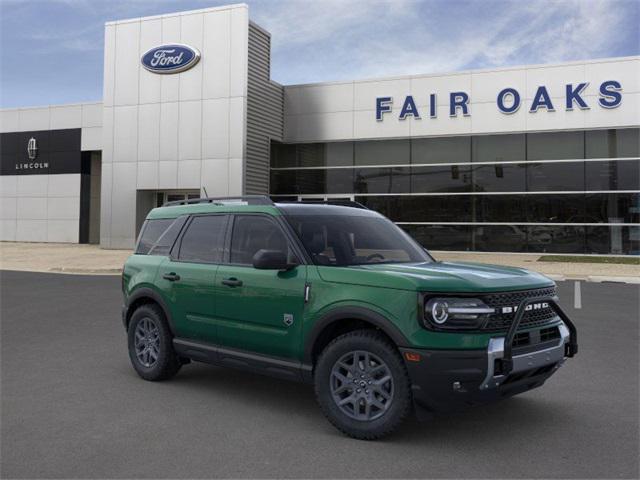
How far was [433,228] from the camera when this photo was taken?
83.6ft

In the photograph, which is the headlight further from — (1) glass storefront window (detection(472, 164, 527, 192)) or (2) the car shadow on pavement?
(1) glass storefront window (detection(472, 164, 527, 192))

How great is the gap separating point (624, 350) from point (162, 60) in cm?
2325

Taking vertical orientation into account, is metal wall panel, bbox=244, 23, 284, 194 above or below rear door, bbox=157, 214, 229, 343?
above

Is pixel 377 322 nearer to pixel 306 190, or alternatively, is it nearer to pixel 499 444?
pixel 499 444

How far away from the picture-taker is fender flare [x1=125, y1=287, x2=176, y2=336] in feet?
19.3

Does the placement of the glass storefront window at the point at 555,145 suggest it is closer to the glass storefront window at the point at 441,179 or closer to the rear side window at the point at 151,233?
the glass storefront window at the point at 441,179

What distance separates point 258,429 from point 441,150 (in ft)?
72.3

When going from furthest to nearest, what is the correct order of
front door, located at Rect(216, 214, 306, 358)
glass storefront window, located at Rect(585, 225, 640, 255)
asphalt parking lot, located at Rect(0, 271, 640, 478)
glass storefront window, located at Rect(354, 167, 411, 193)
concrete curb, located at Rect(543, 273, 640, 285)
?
glass storefront window, located at Rect(354, 167, 411, 193)
glass storefront window, located at Rect(585, 225, 640, 255)
concrete curb, located at Rect(543, 273, 640, 285)
front door, located at Rect(216, 214, 306, 358)
asphalt parking lot, located at Rect(0, 271, 640, 478)

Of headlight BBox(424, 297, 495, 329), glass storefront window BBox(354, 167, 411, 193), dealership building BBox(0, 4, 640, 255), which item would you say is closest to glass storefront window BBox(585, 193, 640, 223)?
dealership building BBox(0, 4, 640, 255)

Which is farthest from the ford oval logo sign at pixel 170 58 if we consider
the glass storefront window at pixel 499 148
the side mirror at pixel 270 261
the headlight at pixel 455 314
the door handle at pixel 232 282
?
the headlight at pixel 455 314

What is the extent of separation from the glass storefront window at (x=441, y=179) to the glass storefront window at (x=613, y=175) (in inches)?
179

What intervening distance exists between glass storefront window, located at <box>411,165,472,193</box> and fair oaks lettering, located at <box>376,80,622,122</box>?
2.15m

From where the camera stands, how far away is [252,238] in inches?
214

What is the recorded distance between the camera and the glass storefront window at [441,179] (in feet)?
82.2
